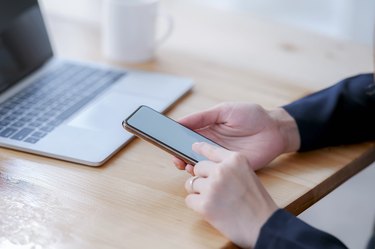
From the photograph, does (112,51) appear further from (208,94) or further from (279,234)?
(279,234)

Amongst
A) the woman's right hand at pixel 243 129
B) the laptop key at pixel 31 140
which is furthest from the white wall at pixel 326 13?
the laptop key at pixel 31 140

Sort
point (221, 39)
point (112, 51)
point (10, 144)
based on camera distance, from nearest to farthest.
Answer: point (10, 144)
point (112, 51)
point (221, 39)

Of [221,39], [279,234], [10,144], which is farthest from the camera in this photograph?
[221,39]

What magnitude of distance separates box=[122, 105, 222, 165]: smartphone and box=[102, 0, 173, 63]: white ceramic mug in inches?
13.1

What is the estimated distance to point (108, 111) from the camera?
0.92 m

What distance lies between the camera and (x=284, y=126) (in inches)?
35.3

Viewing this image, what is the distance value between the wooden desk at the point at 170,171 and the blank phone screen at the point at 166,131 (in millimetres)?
50

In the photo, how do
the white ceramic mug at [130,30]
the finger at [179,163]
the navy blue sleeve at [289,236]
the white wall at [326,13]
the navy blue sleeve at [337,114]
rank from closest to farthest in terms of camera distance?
the navy blue sleeve at [289,236]
the finger at [179,163]
the navy blue sleeve at [337,114]
the white ceramic mug at [130,30]
the white wall at [326,13]

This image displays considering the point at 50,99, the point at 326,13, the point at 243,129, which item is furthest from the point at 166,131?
the point at 326,13

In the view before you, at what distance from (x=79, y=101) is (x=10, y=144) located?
0.50 feet

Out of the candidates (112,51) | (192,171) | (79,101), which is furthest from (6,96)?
(192,171)

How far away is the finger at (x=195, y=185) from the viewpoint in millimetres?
715

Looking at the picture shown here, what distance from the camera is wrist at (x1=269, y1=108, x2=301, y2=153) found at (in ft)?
2.87

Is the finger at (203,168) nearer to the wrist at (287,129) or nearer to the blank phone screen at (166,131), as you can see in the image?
the blank phone screen at (166,131)
